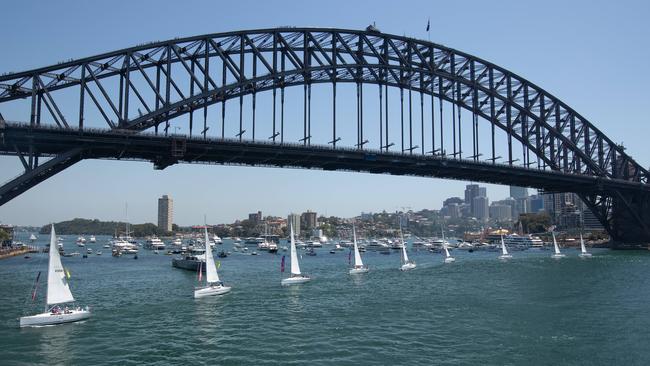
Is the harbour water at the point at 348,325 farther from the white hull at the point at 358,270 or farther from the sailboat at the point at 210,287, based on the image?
the white hull at the point at 358,270

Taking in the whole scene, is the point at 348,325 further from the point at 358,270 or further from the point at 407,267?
the point at 407,267

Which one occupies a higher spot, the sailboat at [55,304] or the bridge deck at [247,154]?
the bridge deck at [247,154]

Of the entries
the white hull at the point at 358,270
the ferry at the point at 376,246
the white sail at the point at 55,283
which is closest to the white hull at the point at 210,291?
the white sail at the point at 55,283

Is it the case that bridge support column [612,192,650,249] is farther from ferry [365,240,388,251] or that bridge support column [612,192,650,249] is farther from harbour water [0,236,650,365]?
harbour water [0,236,650,365]

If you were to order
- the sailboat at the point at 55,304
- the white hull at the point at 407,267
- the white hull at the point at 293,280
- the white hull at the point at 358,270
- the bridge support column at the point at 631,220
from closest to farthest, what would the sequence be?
the sailboat at the point at 55,304, the white hull at the point at 293,280, the white hull at the point at 358,270, the white hull at the point at 407,267, the bridge support column at the point at 631,220

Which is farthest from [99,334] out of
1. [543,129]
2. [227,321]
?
[543,129]

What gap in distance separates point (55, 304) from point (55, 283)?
195 cm

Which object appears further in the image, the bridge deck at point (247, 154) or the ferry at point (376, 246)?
the ferry at point (376, 246)

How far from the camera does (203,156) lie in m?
77.2

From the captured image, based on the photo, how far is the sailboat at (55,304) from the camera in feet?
117

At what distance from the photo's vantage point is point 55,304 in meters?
39.0

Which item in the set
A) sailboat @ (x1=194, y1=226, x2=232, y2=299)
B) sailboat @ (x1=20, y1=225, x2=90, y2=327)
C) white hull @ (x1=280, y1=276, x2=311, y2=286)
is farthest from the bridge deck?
sailboat @ (x1=20, y1=225, x2=90, y2=327)

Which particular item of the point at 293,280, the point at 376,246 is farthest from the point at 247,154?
the point at 376,246

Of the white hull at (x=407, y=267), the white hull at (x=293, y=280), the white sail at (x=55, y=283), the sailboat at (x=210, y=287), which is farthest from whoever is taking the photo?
the white hull at (x=407, y=267)
